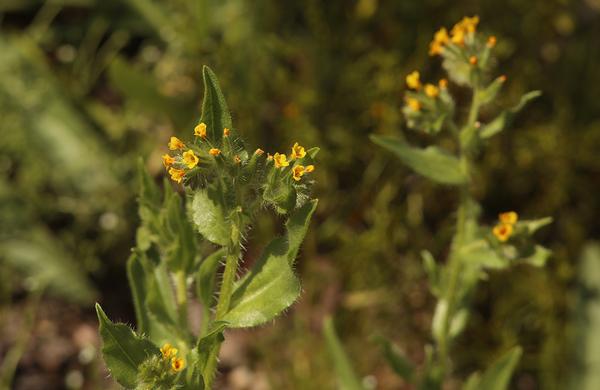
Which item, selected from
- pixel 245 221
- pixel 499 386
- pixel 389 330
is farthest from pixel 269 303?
pixel 389 330

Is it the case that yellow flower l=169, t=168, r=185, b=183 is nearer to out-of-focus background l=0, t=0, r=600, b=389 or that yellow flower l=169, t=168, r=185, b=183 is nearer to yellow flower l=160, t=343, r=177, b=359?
yellow flower l=160, t=343, r=177, b=359

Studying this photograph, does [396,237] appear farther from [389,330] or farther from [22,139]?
[22,139]

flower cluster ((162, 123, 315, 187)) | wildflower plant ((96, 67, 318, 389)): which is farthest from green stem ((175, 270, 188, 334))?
flower cluster ((162, 123, 315, 187))

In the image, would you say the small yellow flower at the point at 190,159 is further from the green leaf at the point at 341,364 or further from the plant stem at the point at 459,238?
the green leaf at the point at 341,364

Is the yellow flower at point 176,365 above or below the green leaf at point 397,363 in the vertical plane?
above

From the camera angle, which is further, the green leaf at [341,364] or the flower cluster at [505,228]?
the green leaf at [341,364]

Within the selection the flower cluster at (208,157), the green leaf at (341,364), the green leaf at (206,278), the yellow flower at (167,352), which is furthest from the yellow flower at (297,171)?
the green leaf at (341,364)

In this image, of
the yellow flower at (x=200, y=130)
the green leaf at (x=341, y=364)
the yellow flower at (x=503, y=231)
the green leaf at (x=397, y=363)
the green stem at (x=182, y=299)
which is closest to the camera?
the yellow flower at (x=200, y=130)
